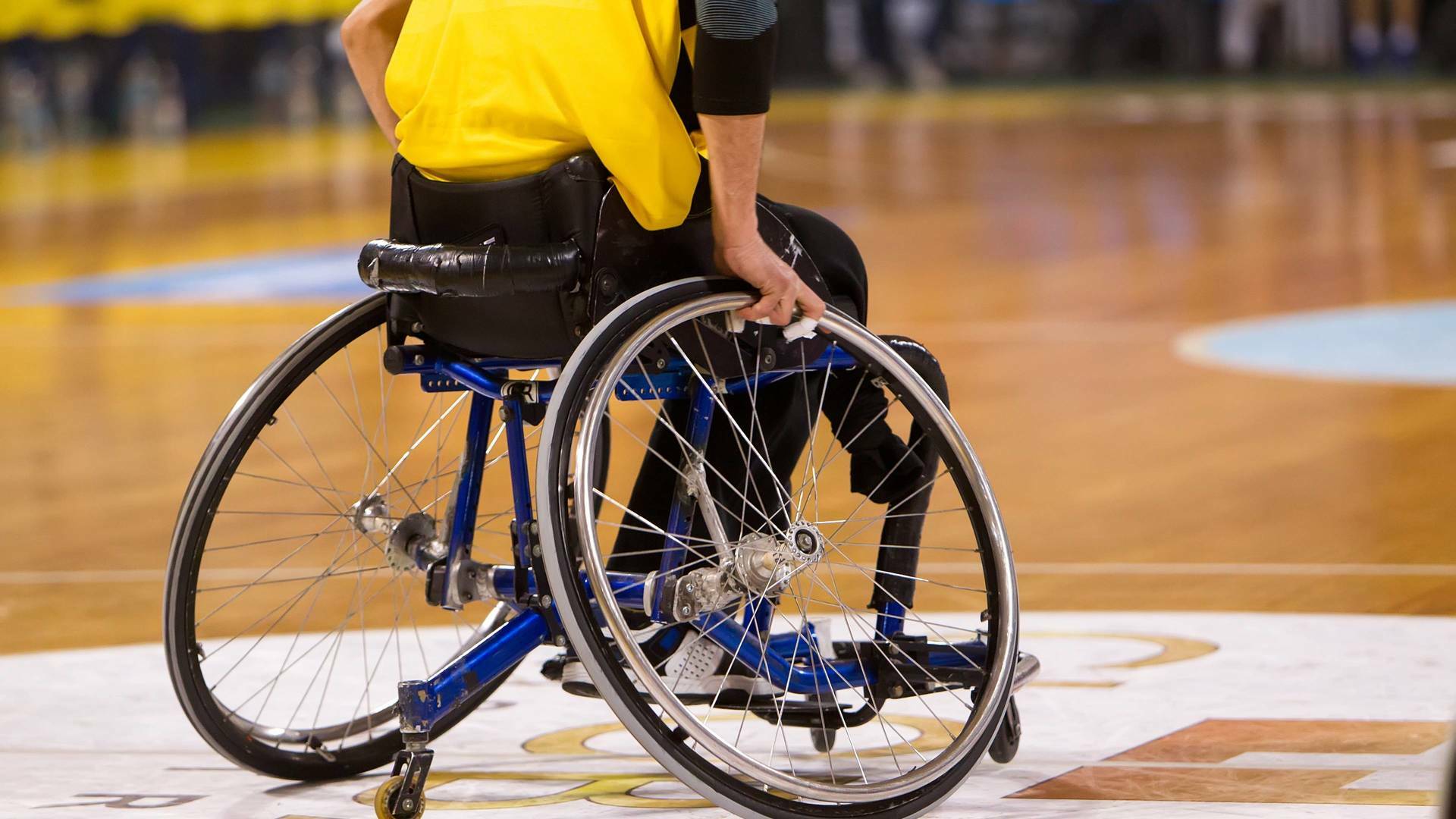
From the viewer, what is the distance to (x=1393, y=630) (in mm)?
3379

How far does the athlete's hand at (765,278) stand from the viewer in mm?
2389

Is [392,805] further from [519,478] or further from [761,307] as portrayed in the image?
A: [761,307]

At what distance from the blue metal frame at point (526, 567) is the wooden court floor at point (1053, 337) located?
3.90 feet

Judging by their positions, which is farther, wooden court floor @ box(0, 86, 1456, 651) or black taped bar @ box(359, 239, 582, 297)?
wooden court floor @ box(0, 86, 1456, 651)

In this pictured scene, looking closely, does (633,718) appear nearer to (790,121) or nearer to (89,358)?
(89,358)

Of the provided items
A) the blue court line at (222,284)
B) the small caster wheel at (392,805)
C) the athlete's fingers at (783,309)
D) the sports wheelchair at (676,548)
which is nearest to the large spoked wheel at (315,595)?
the sports wheelchair at (676,548)

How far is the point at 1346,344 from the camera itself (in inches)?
255

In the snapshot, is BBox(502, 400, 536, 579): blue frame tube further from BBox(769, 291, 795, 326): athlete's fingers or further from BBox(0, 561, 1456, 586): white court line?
BBox(0, 561, 1456, 586): white court line

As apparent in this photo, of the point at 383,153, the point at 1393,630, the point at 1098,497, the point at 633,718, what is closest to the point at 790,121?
the point at 383,153

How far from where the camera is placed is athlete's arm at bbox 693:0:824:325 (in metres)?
2.30

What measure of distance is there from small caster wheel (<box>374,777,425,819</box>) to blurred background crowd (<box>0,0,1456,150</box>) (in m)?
15.2

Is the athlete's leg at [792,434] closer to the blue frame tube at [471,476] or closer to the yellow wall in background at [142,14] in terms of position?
the blue frame tube at [471,476]

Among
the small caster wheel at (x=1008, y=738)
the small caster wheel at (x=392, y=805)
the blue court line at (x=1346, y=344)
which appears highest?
the small caster wheel at (x=392, y=805)

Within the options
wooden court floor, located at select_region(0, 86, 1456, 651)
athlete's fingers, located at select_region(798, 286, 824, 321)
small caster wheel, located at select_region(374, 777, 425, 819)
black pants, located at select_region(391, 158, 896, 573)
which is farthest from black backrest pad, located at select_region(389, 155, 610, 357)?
wooden court floor, located at select_region(0, 86, 1456, 651)
